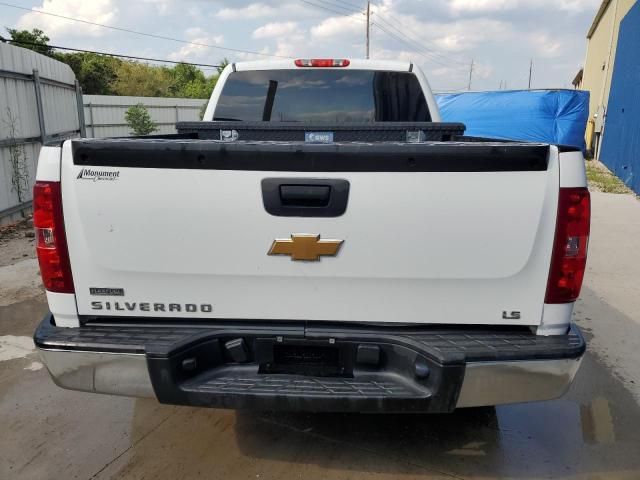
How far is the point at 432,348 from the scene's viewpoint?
2.27 m

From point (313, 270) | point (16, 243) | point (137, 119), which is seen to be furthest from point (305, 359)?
point (137, 119)

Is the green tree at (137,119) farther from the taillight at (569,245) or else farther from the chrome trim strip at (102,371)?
the taillight at (569,245)

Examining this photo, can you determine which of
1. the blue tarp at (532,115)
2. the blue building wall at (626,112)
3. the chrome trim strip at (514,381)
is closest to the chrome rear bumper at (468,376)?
the chrome trim strip at (514,381)

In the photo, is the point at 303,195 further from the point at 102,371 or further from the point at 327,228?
the point at 102,371

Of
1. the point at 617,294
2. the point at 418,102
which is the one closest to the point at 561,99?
the point at 617,294

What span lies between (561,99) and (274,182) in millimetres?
18416

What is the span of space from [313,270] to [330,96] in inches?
109

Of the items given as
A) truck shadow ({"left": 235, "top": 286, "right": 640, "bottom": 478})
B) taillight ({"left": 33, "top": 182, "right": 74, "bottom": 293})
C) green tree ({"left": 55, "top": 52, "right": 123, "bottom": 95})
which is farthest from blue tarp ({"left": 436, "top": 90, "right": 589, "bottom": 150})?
green tree ({"left": 55, "top": 52, "right": 123, "bottom": 95})

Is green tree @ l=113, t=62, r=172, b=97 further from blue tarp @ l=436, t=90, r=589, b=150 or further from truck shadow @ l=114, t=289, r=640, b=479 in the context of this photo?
truck shadow @ l=114, t=289, r=640, b=479

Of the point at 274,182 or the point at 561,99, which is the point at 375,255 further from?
the point at 561,99

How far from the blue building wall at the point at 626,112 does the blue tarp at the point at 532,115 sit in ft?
3.64

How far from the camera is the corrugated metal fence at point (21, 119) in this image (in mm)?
8336

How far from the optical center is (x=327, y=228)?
2.28 m

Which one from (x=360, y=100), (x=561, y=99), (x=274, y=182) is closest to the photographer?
(x=274, y=182)
